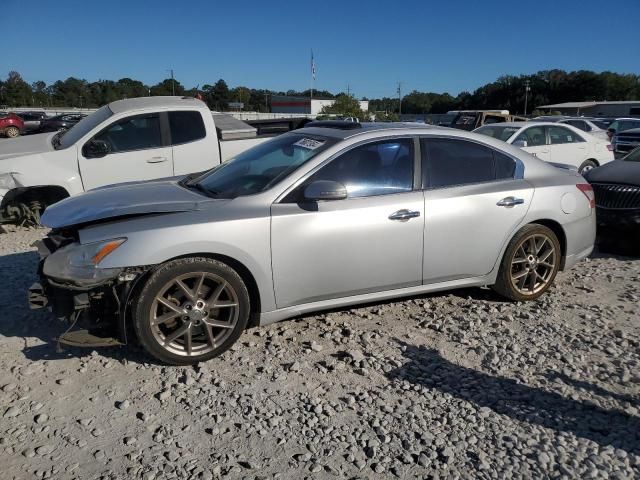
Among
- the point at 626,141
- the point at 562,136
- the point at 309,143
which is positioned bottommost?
the point at 626,141

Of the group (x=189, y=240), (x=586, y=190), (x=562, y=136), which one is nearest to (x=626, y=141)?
(x=562, y=136)

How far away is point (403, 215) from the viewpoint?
4.23 m

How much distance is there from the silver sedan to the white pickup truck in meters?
2.88

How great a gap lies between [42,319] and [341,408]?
2684 mm

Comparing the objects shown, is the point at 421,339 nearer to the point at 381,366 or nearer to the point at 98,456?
the point at 381,366

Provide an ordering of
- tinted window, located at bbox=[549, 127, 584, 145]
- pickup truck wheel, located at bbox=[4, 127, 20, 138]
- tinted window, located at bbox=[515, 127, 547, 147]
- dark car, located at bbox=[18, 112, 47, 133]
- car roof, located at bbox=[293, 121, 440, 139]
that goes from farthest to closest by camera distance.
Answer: dark car, located at bbox=[18, 112, 47, 133]
pickup truck wheel, located at bbox=[4, 127, 20, 138]
tinted window, located at bbox=[549, 127, 584, 145]
tinted window, located at bbox=[515, 127, 547, 147]
car roof, located at bbox=[293, 121, 440, 139]

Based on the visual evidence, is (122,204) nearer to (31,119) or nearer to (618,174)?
(618,174)

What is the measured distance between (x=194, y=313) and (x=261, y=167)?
4.62 feet

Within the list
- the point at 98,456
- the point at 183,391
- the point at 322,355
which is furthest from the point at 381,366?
the point at 98,456

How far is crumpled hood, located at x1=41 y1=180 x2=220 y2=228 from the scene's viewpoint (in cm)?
380

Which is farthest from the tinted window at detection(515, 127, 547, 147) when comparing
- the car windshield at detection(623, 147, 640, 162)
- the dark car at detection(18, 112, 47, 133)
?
the dark car at detection(18, 112, 47, 133)

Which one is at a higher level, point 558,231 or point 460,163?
point 460,163

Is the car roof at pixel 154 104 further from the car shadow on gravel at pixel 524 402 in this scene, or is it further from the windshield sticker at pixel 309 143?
the car shadow on gravel at pixel 524 402

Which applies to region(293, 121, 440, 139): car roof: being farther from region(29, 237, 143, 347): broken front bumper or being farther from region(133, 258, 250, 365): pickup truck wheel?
region(29, 237, 143, 347): broken front bumper
